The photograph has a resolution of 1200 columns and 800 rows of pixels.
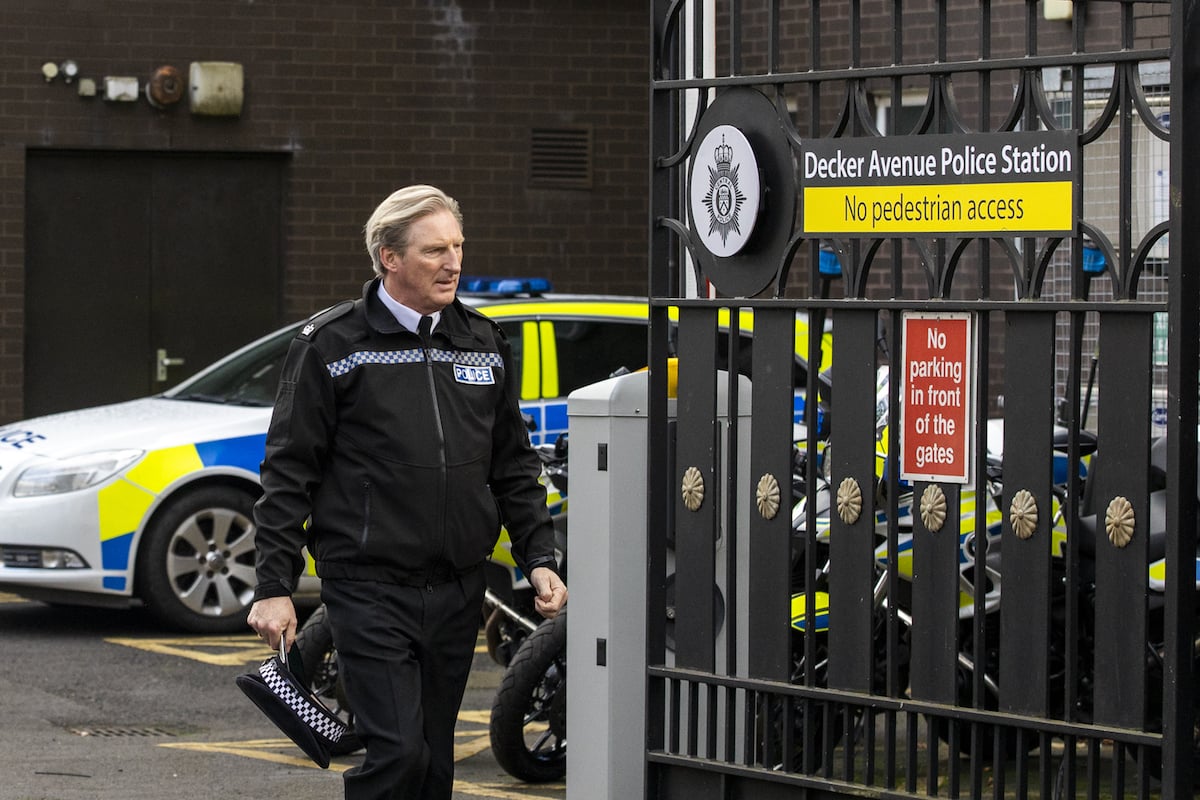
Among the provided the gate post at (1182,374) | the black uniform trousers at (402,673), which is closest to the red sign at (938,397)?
the gate post at (1182,374)

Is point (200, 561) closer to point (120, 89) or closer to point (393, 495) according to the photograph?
point (393, 495)

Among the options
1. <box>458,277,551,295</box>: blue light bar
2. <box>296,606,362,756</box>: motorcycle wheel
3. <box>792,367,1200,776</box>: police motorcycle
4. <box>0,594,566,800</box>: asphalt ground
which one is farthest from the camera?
<box>458,277,551,295</box>: blue light bar

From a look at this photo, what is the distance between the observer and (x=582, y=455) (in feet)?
17.7

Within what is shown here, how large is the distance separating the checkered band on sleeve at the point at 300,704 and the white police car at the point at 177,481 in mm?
5011

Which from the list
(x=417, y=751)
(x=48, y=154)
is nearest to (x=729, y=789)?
(x=417, y=751)

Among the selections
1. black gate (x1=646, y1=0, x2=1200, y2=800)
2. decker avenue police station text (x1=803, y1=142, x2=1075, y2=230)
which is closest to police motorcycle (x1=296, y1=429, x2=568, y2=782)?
black gate (x1=646, y1=0, x2=1200, y2=800)

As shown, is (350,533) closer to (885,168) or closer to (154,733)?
(885,168)

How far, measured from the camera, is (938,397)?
452 cm

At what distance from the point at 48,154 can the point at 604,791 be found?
1158cm

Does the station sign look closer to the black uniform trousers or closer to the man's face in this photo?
the man's face

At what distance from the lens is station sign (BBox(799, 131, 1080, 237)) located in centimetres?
430

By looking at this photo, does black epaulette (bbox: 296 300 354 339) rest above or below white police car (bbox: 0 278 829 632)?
above

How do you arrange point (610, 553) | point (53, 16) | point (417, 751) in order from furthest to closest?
point (53, 16), point (610, 553), point (417, 751)

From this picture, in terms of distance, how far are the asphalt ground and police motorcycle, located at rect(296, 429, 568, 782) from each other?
0.11 metres
